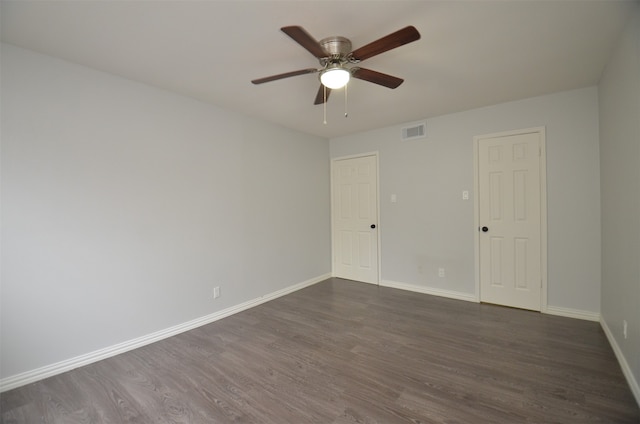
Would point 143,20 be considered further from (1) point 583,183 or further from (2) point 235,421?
(1) point 583,183

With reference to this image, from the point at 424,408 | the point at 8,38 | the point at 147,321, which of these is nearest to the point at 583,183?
the point at 424,408

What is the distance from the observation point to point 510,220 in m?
3.29

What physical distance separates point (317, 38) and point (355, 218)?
3.06 metres

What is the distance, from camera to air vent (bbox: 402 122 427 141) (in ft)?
12.6

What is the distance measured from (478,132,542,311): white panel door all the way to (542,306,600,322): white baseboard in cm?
11

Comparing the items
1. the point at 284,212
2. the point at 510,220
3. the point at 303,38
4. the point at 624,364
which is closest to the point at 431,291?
the point at 510,220

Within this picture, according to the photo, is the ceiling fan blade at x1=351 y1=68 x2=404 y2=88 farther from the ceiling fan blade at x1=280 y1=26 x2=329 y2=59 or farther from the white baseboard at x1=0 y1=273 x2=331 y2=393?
the white baseboard at x1=0 y1=273 x2=331 y2=393

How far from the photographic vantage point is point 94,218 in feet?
7.65

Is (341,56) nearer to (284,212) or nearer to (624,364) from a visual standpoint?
(284,212)

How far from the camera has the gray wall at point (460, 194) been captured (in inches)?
113

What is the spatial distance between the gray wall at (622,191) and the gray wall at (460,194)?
0.22 m

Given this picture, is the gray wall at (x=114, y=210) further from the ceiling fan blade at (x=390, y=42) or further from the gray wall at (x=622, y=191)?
the gray wall at (x=622, y=191)

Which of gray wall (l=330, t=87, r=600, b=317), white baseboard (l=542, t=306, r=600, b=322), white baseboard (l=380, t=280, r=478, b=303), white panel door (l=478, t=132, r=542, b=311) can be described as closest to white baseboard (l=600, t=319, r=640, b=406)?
white baseboard (l=542, t=306, r=600, b=322)

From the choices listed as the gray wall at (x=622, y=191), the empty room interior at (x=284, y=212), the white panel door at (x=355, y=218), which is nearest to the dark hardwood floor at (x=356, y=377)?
the empty room interior at (x=284, y=212)
